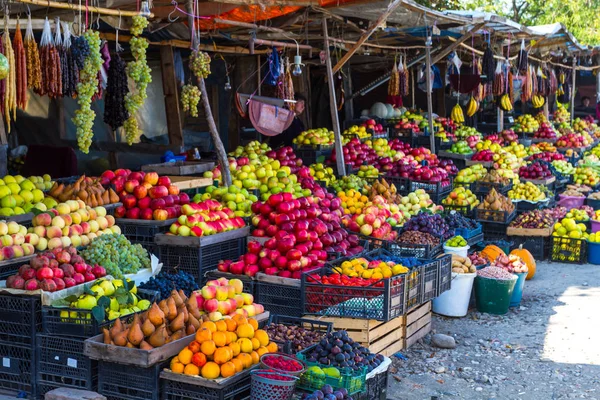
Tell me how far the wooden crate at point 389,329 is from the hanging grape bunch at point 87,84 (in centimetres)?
221

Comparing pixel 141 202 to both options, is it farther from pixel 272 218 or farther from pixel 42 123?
pixel 42 123

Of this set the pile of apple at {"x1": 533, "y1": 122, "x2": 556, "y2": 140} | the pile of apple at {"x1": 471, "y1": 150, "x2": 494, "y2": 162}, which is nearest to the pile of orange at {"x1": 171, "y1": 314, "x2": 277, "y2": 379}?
the pile of apple at {"x1": 471, "y1": 150, "x2": 494, "y2": 162}

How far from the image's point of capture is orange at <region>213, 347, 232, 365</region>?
421 centimetres

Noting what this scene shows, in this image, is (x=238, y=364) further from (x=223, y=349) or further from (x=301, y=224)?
(x=301, y=224)

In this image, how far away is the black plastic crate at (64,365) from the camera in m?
4.62

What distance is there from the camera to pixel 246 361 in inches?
171

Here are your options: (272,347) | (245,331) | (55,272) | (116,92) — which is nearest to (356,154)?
(116,92)

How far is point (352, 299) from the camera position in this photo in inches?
221

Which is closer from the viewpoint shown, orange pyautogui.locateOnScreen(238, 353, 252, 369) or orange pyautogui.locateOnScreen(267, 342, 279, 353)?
orange pyautogui.locateOnScreen(238, 353, 252, 369)

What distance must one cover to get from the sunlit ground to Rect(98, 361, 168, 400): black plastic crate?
3.50m

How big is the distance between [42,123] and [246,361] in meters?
8.67

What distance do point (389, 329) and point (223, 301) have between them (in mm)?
1631

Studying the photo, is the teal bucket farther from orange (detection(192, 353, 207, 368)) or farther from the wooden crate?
orange (detection(192, 353, 207, 368))

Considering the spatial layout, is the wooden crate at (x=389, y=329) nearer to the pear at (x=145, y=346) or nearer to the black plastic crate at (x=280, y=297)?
the black plastic crate at (x=280, y=297)
